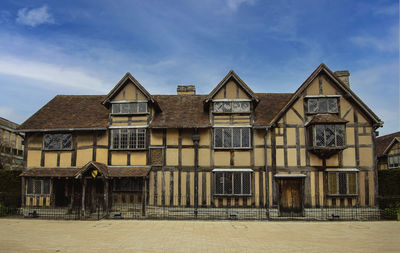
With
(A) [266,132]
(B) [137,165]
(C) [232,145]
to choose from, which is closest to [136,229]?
(B) [137,165]

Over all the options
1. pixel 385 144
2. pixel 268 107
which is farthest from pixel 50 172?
pixel 385 144

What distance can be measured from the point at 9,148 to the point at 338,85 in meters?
34.3

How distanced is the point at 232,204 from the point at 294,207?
4056 millimetres

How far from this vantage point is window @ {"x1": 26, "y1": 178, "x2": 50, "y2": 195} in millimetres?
20781

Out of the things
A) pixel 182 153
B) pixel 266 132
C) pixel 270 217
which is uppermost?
pixel 266 132

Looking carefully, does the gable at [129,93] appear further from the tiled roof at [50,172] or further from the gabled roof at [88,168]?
the tiled roof at [50,172]

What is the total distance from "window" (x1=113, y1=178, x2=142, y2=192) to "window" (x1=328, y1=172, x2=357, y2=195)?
12548 millimetres

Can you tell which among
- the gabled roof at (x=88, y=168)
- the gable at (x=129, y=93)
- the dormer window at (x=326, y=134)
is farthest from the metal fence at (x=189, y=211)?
the gable at (x=129, y=93)

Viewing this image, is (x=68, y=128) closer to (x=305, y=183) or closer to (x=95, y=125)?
(x=95, y=125)

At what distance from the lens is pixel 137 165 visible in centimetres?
2056

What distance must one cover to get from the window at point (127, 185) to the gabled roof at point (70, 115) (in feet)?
12.4

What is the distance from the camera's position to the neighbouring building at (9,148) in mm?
32969

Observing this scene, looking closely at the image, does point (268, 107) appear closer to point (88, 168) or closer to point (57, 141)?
point (88, 168)

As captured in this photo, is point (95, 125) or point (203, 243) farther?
point (95, 125)
